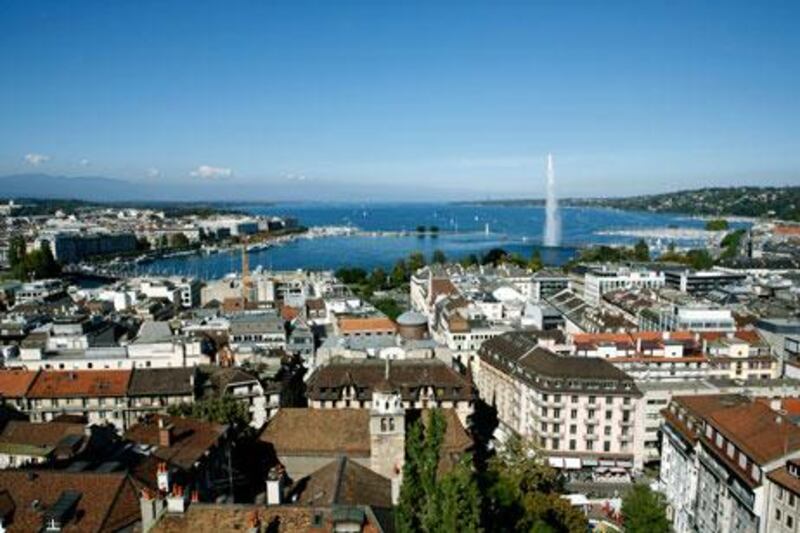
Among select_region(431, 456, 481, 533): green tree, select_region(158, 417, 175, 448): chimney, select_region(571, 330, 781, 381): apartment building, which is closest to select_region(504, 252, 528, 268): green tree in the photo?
select_region(571, 330, 781, 381): apartment building

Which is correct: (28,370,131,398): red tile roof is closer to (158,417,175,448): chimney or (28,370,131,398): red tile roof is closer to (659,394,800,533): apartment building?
(158,417,175,448): chimney

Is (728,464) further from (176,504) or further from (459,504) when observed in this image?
(176,504)

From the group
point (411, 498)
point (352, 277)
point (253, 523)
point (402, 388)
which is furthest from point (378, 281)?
point (253, 523)

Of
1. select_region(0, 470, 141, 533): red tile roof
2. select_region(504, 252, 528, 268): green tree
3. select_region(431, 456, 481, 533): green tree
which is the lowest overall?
select_region(504, 252, 528, 268): green tree

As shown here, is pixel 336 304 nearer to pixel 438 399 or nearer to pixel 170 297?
pixel 170 297

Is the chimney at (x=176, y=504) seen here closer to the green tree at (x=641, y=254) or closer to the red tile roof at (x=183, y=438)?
the red tile roof at (x=183, y=438)

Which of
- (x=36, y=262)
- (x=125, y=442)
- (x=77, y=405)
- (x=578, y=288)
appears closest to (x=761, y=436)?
(x=125, y=442)

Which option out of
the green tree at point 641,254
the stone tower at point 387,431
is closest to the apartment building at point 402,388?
the stone tower at point 387,431
